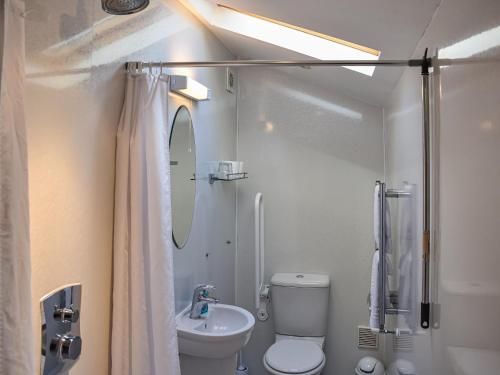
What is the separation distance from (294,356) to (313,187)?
1.22 meters

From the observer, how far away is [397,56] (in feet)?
7.20

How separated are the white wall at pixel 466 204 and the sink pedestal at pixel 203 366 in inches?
42.6

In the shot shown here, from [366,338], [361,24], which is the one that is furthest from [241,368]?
[361,24]

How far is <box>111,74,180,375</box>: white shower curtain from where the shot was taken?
1.66 meters

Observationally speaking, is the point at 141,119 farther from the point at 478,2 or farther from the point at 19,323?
the point at 478,2

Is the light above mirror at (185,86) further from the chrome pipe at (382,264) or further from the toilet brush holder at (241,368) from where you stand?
the toilet brush holder at (241,368)

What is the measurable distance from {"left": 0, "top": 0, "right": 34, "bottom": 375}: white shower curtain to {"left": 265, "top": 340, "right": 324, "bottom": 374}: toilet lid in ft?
6.53

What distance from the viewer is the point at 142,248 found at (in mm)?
1677

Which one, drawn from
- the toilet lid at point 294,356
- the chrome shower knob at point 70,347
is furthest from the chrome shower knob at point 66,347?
the toilet lid at point 294,356

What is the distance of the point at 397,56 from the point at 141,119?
1.31 m

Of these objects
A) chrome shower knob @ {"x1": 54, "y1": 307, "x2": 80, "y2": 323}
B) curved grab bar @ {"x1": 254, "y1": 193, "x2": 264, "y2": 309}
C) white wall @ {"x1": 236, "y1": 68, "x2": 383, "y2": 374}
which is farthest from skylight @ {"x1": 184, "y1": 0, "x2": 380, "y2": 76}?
chrome shower knob @ {"x1": 54, "y1": 307, "x2": 80, "y2": 323}

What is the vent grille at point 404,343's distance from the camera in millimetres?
2058

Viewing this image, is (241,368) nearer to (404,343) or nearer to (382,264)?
(404,343)

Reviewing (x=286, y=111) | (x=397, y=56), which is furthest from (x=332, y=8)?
(x=286, y=111)
